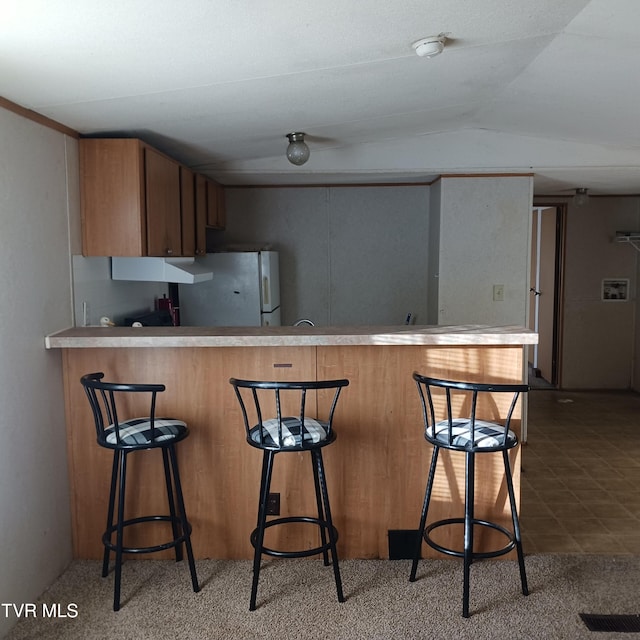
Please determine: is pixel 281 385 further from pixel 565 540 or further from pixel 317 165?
pixel 317 165

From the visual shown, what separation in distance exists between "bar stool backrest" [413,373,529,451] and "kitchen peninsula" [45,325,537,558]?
4.2 inches

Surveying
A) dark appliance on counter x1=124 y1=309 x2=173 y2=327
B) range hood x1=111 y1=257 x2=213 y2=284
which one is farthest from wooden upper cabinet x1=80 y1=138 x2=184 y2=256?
dark appliance on counter x1=124 y1=309 x2=173 y2=327

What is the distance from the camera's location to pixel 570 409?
6.02 m

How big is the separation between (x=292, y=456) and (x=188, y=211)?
1933 millimetres

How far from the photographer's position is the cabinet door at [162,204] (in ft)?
10.6

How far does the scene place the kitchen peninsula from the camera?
2896 millimetres

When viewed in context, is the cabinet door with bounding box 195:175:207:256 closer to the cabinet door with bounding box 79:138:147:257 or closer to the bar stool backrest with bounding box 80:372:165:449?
the cabinet door with bounding box 79:138:147:257

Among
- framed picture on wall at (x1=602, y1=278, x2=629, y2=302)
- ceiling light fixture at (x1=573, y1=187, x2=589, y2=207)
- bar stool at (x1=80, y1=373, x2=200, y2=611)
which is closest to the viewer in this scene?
bar stool at (x1=80, y1=373, x2=200, y2=611)

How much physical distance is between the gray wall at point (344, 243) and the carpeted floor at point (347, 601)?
2.95 meters

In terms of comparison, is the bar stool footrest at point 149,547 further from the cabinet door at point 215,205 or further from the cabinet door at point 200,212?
the cabinet door at point 215,205

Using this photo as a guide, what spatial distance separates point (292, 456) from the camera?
2971 mm

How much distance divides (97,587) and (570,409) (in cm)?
471

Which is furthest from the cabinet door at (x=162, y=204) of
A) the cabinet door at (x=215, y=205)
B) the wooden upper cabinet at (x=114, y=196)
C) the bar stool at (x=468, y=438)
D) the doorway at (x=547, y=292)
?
the doorway at (x=547, y=292)

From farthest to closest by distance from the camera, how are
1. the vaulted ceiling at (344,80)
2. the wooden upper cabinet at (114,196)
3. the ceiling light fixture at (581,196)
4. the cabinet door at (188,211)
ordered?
the ceiling light fixture at (581,196)
the cabinet door at (188,211)
the wooden upper cabinet at (114,196)
the vaulted ceiling at (344,80)
